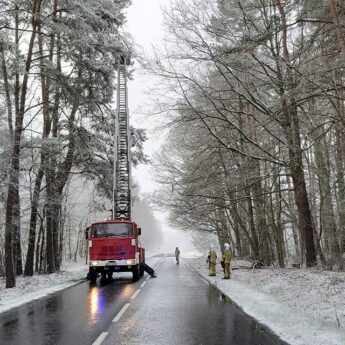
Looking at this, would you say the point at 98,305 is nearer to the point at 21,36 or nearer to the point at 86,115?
the point at 86,115

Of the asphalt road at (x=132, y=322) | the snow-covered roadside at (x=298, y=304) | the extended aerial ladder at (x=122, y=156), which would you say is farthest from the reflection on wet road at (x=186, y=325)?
the extended aerial ladder at (x=122, y=156)

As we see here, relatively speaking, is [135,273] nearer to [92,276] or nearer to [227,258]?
[92,276]

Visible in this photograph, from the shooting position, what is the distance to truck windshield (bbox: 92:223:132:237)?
20734mm

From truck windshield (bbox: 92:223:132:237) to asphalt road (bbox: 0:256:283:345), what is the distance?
621 cm

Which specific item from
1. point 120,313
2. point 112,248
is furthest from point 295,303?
point 112,248

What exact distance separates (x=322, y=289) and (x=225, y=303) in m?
2.84

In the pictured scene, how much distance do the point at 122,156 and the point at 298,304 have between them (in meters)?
16.6

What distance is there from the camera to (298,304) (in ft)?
37.6

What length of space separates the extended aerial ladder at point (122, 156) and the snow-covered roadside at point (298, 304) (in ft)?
25.3

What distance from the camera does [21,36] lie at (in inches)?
898

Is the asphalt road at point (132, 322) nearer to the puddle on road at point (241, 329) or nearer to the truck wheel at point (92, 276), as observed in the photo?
the puddle on road at point (241, 329)

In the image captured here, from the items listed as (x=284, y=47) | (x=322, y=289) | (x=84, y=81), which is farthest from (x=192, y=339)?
(x=84, y=81)

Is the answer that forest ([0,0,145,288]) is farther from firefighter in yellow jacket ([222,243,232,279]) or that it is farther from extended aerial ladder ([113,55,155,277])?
firefighter in yellow jacket ([222,243,232,279])

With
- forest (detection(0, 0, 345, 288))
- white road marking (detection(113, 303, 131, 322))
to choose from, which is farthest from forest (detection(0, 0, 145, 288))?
white road marking (detection(113, 303, 131, 322))
